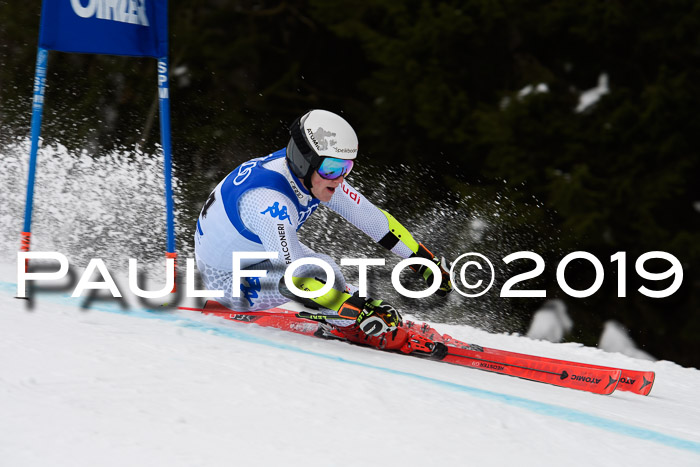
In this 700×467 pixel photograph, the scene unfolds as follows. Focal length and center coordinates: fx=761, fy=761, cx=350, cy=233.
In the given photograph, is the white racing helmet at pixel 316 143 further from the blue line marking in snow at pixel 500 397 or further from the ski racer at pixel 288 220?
the blue line marking in snow at pixel 500 397

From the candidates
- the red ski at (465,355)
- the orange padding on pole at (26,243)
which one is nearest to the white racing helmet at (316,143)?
the red ski at (465,355)

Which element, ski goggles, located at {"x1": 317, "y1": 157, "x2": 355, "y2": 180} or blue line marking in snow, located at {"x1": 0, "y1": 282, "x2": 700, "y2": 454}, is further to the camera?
ski goggles, located at {"x1": 317, "y1": 157, "x2": 355, "y2": 180}

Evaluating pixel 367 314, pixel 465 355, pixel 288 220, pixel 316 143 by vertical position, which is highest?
pixel 316 143

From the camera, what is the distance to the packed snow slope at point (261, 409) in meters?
1.97

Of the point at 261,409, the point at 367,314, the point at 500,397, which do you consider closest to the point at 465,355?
the point at 367,314

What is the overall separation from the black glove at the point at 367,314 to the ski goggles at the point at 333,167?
23.5 inches

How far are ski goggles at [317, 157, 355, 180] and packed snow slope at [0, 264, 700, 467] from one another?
32.7 inches

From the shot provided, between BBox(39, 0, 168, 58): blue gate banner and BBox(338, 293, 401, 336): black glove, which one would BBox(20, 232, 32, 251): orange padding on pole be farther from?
BBox(338, 293, 401, 336): black glove

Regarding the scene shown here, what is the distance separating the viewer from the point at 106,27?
409cm

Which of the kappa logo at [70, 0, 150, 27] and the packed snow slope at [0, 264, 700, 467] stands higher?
the kappa logo at [70, 0, 150, 27]

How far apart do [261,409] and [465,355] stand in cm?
194

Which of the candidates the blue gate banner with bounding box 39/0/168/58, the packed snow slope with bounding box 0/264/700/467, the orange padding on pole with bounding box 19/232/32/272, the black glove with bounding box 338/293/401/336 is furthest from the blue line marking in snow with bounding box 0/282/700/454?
the blue gate banner with bounding box 39/0/168/58

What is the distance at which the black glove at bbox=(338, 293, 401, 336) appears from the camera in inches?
143

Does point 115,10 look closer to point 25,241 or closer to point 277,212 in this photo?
point 25,241
